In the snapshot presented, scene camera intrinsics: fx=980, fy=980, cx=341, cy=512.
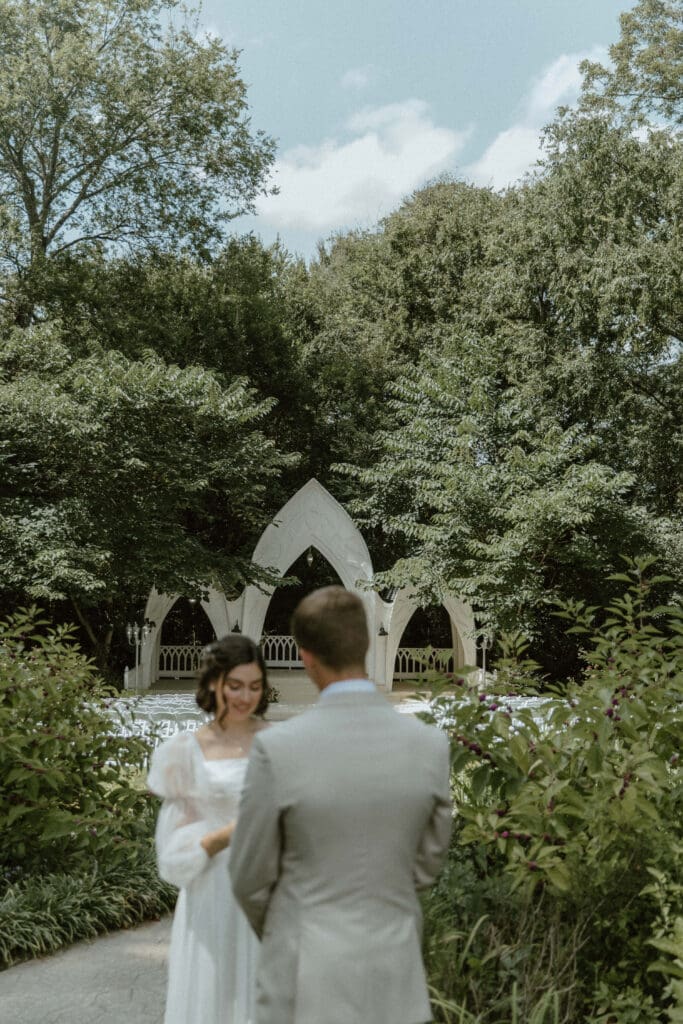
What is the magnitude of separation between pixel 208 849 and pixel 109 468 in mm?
14402

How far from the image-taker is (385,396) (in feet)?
84.0

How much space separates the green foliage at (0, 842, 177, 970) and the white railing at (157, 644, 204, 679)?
62.7ft

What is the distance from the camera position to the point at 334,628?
220 cm

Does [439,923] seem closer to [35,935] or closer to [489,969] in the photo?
[489,969]

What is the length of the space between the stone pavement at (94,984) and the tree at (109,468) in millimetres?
10054

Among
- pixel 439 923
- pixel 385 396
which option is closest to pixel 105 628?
pixel 385 396

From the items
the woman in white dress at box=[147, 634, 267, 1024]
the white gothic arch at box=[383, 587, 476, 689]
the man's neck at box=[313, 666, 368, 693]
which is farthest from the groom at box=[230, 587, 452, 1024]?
the white gothic arch at box=[383, 587, 476, 689]

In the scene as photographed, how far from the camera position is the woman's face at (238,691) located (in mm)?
3090

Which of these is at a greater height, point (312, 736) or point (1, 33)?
point (1, 33)

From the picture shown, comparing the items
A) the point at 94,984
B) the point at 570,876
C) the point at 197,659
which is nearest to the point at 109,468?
the point at 197,659

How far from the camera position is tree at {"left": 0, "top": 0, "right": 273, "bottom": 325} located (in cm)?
1950

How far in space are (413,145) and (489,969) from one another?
83.4 feet

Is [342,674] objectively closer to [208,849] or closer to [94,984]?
[208,849]

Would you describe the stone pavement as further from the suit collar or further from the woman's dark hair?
the suit collar
